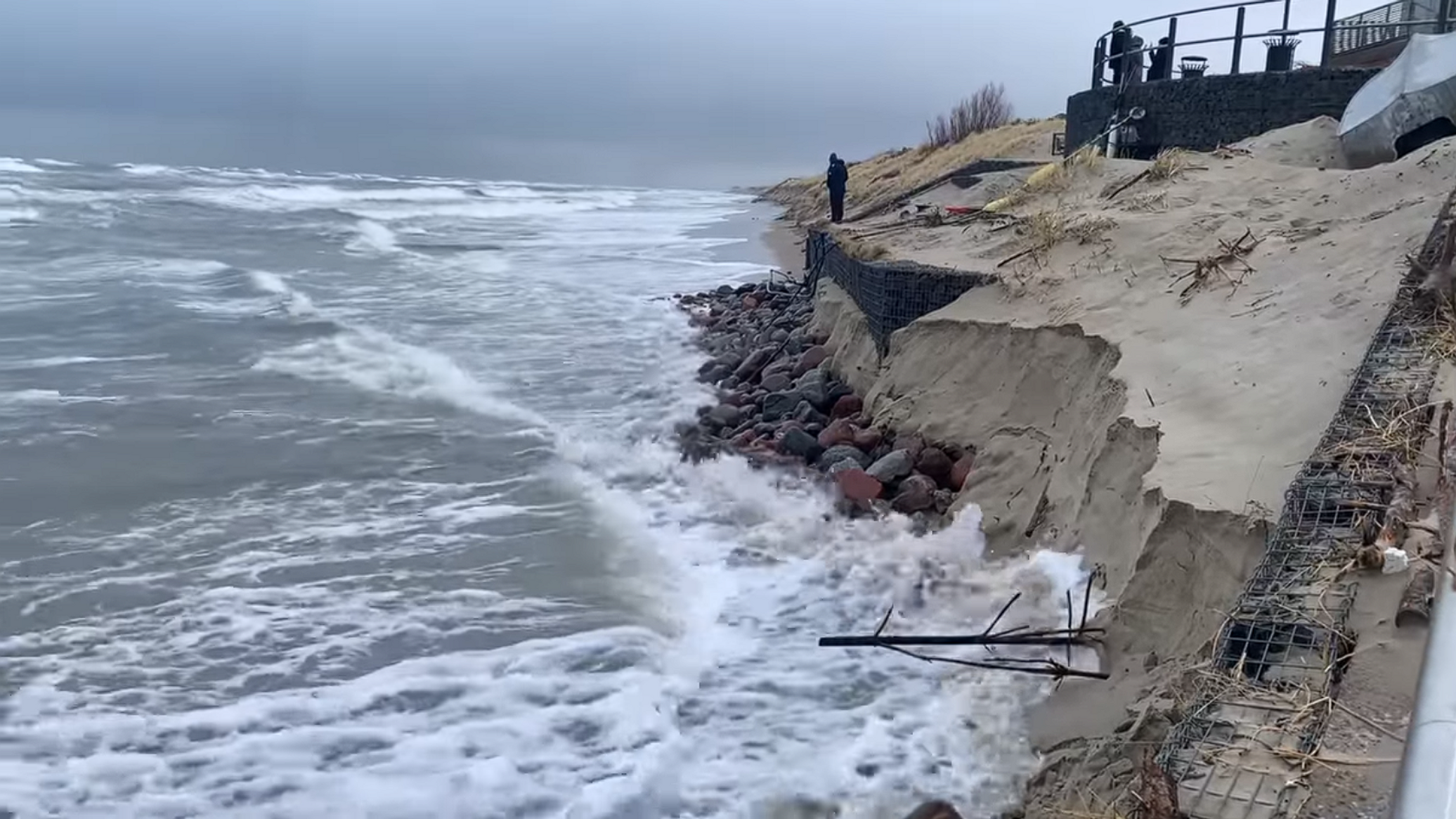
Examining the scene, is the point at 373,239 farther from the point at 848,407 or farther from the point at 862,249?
the point at 848,407

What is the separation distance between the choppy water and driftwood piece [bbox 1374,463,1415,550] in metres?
1.84

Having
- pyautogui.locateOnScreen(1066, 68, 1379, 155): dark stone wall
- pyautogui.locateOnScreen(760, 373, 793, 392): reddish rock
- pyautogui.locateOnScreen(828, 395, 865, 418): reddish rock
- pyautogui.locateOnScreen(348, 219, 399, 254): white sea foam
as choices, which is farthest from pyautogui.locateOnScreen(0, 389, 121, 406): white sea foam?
pyautogui.locateOnScreen(348, 219, 399, 254): white sea foam

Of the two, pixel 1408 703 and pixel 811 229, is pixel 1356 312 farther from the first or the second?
pixel 811 229

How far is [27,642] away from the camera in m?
6.21

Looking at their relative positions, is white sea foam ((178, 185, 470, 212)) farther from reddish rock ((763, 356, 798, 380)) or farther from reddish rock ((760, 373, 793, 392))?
reddish rock ((760, 373, 793, 392))

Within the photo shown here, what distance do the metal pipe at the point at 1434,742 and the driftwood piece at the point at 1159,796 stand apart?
121 cm

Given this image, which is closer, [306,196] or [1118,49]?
[1118,49]

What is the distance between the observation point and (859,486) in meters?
8.15

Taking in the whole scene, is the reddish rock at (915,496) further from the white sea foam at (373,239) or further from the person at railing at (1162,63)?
the white sea foam at (373,239)

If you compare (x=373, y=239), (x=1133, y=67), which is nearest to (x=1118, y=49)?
(x=1133, y=67)

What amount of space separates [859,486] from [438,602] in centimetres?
310

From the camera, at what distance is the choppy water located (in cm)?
493

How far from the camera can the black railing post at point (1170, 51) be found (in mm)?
16156

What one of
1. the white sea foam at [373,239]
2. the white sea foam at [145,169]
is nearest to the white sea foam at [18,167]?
the white sea foam at [145,169]
